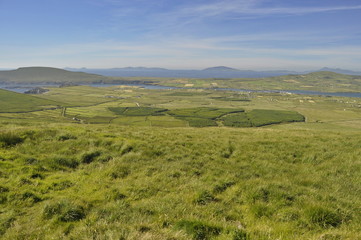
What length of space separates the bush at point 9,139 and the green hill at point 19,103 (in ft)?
564

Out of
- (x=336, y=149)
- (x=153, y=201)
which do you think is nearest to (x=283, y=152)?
(x=336, y=149)

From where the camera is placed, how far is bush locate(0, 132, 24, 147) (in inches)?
525

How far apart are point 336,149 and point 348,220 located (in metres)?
12.1

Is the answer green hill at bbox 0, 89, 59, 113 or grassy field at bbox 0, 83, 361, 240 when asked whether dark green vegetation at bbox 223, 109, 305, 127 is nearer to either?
grassy field at bbox 0, 83, 361, 240

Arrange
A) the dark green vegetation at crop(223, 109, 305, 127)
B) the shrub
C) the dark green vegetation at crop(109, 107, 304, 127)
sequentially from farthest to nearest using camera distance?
the dark green vegetation at crop(109, 107, 304, 127), the dark green vegetation at crop(223, 109, 305, 127), the shrub

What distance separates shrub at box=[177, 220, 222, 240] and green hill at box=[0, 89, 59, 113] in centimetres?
18606

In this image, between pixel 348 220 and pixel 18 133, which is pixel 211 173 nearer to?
pixel 348 220

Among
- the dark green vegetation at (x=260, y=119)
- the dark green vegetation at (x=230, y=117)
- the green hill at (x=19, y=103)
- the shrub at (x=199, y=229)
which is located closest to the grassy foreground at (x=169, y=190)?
the shrub at (x=199, y=229)

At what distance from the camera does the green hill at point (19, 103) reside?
509 feet

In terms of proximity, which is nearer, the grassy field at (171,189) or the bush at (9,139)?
the grassy field at (171,189)

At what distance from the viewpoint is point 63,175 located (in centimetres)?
1027

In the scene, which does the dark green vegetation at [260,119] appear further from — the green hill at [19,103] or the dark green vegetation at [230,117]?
the green hill at [19,103]

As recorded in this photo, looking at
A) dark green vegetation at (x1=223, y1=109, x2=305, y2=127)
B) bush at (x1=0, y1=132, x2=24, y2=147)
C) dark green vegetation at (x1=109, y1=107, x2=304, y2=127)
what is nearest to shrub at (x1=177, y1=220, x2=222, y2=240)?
bush at (x1=0, y1=132, x2=24, y2=147)

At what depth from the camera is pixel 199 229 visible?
18.2 feet
